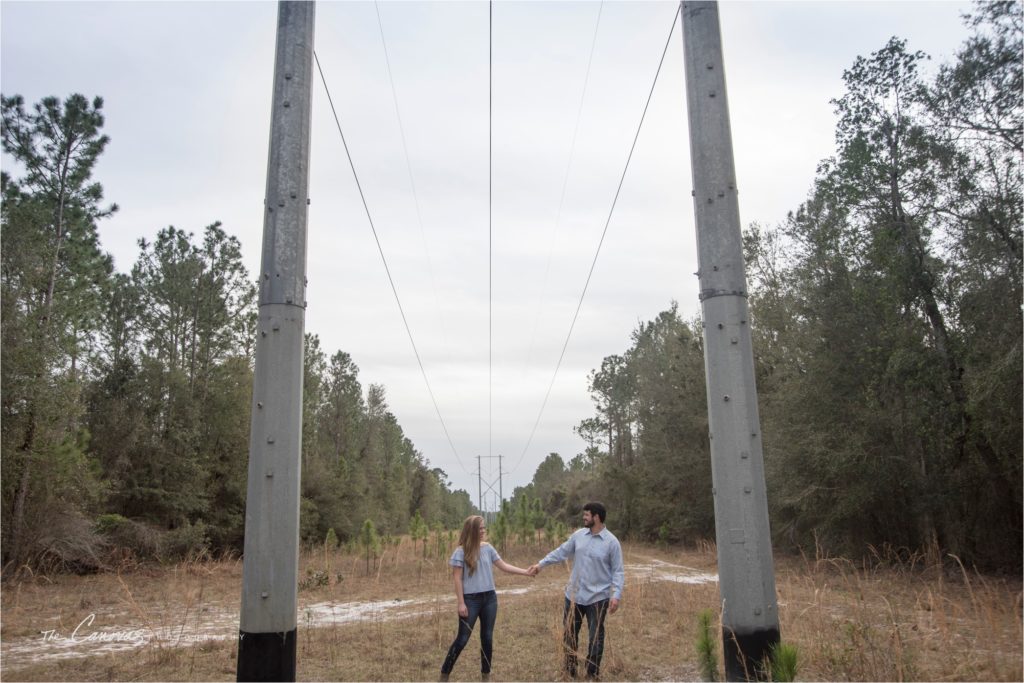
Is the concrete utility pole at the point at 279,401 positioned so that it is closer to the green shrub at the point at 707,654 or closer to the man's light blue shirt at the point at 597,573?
the green shrub at the point at 707,654

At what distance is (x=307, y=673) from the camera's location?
7.92m

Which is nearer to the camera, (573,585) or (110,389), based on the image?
(573,585)

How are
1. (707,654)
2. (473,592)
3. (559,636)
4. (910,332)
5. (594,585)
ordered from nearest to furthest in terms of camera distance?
1. (707,654)
2. (594,585)
3. (473,592)
4. (559,636)
5. (910,332)

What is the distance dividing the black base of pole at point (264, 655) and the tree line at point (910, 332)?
14124 mm

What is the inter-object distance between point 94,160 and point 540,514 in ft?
78.6

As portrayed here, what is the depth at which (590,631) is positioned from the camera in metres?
6.75

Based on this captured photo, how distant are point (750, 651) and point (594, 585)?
3.21m

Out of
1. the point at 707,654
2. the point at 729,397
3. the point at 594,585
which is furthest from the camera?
the point at 594,585

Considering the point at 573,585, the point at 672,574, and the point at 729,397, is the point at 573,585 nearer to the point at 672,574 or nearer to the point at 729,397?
the point at 729,397

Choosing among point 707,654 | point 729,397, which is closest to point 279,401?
point 729,397

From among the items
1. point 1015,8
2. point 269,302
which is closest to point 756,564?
point 269,302

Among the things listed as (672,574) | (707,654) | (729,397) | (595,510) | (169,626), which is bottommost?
(672,574)

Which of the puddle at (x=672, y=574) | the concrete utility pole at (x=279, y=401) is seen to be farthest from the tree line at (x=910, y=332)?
the concrete utility pole at (x=279, y=401)

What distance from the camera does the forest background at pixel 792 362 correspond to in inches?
619
